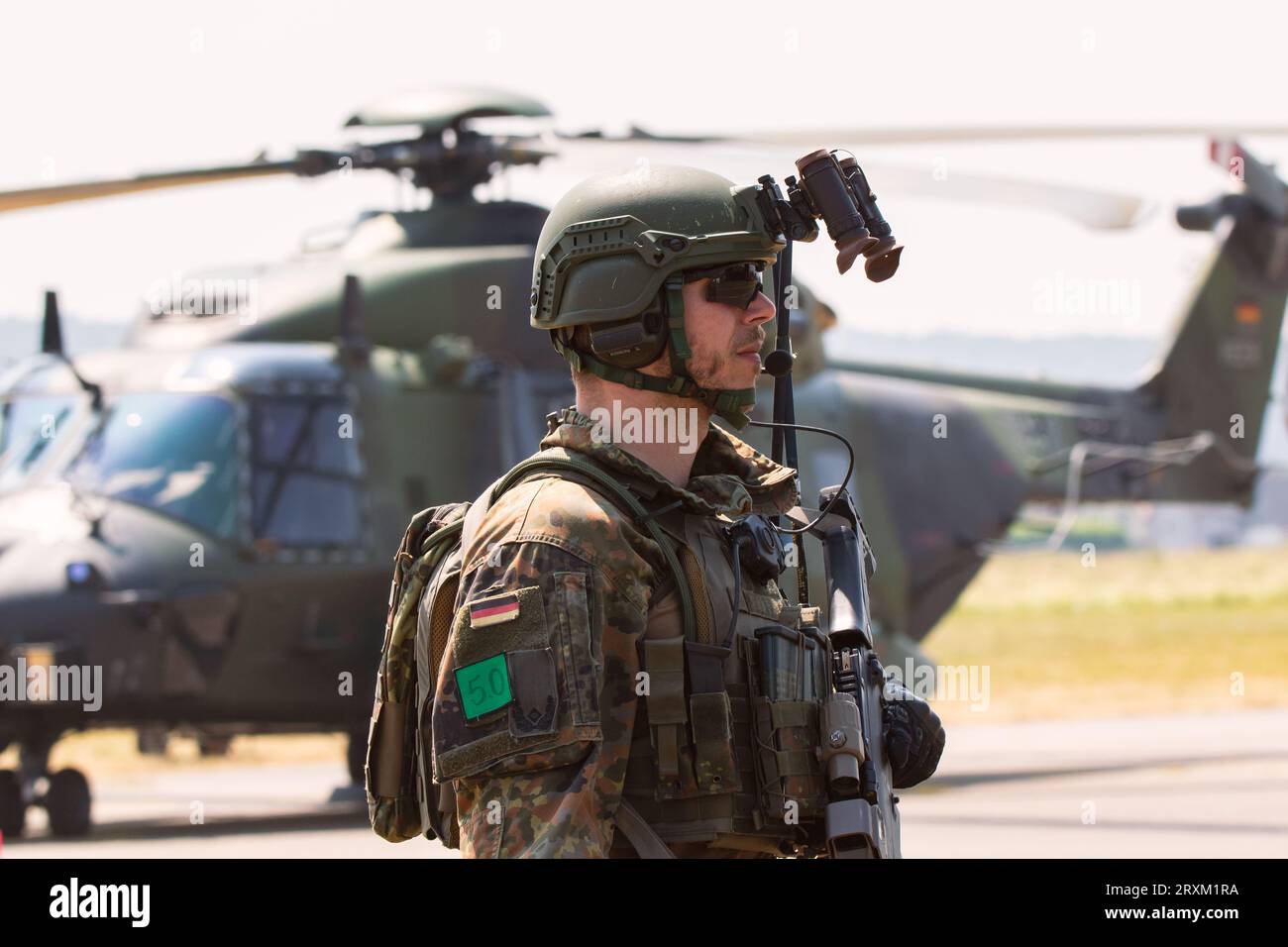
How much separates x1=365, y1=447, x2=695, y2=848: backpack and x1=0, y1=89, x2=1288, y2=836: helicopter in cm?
640

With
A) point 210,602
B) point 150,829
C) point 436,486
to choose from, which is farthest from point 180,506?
point 150,829

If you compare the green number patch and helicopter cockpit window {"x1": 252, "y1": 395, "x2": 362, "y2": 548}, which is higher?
the green number patch

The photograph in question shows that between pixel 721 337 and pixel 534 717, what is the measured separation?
2.35 ft

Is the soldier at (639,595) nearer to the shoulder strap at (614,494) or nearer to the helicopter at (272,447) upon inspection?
the shoulder strap at (614,494)

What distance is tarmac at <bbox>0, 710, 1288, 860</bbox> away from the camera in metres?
9.28

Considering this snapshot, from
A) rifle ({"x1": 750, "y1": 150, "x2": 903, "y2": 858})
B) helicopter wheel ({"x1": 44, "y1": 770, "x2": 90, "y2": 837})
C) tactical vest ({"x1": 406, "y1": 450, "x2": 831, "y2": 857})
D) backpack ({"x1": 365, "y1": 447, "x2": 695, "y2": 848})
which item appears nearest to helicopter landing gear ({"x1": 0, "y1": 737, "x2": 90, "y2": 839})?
helicopter wheel ({"x1": 44, "y1": 770, "x2": 90, "y2": 837})

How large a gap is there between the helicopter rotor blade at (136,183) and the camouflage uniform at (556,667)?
6.78 meters

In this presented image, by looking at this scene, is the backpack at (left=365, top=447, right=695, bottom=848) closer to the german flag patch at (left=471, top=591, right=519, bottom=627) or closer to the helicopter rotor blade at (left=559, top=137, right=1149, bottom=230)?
the german flag patch at (left=471, top=591, right=519, bottom=627)

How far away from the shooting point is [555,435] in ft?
9.54

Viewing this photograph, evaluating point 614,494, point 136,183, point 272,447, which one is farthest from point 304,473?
point 614,494

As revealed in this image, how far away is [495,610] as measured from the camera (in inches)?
102

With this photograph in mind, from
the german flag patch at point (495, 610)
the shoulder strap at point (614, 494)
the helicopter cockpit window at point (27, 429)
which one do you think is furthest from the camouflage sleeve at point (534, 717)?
the helicopter cockpit window at point (27, 429)

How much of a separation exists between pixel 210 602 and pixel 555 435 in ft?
22.4
